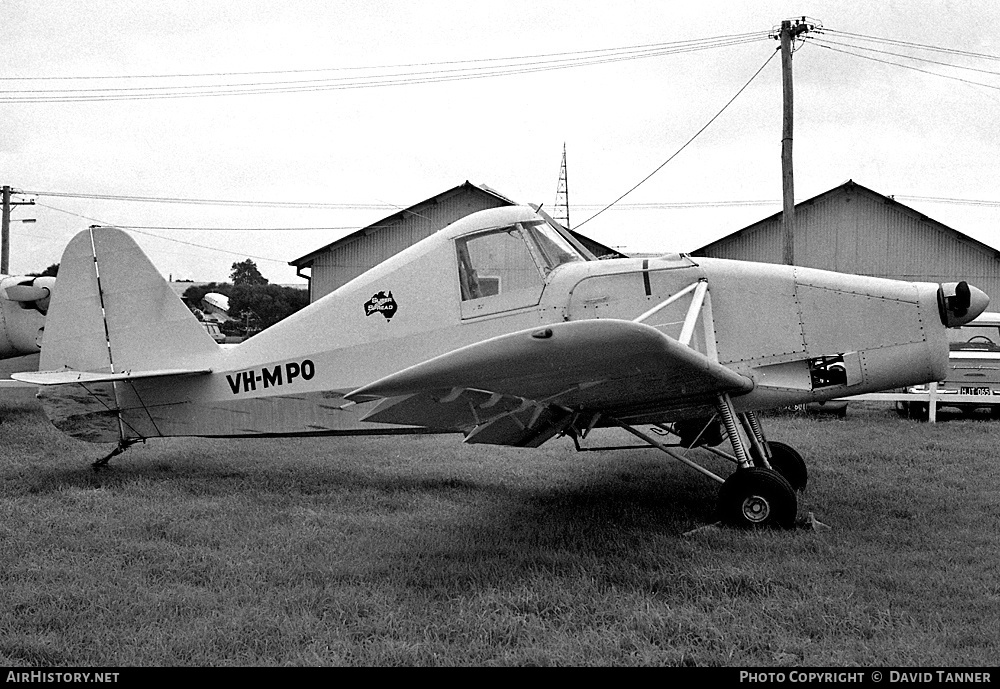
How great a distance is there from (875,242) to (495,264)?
21727 mm

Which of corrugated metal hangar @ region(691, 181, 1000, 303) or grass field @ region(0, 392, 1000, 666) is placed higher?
corrugated metal hangar @ region(691, 181, 1000, 303)

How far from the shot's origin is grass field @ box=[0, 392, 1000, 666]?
3695 millimetres

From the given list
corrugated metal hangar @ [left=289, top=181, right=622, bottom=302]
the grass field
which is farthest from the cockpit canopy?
corrugated metal hangar @ [left=289, top=181, right=622, bottom=302]

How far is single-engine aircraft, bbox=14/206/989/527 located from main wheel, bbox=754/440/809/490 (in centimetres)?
1

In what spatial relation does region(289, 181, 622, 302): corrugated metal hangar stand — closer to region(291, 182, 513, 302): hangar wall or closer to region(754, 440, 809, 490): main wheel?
region(291, 182, 513, 302): hangar wall

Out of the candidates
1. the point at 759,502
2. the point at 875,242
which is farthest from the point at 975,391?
the point at 875,242

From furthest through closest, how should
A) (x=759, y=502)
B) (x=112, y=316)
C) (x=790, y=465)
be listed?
(x=112, y=316)
(x=790, y=465)
(x=759, y=502)

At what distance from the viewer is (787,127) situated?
16.0 metres

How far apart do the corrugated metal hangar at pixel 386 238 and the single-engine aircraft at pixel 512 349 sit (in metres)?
17.1

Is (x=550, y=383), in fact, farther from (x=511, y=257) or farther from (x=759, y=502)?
(x=759, y=502)

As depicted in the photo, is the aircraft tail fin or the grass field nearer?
the grass field

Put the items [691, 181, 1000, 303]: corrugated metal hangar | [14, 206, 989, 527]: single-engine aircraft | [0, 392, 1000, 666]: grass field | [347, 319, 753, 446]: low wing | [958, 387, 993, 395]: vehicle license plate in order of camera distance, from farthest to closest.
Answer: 1. [691, 181, 1000, 303]: corrugated metal hangar
2. [958, 387, 993, 395]: vehicle license plate
3. [14, 206, 989, 527]: single-engine aircraft
4. [347, 319, 753, 446]: low wing
5. [0, 392, 1000, 666]: grass field

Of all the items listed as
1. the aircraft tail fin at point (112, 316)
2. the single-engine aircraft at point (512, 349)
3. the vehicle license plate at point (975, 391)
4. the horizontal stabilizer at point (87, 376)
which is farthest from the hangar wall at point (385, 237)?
the horizontal stabilizer at point (87, 376)

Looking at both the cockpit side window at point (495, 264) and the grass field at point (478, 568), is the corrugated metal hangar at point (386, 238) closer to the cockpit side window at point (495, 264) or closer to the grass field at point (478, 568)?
the grass field at point (478, 568)
